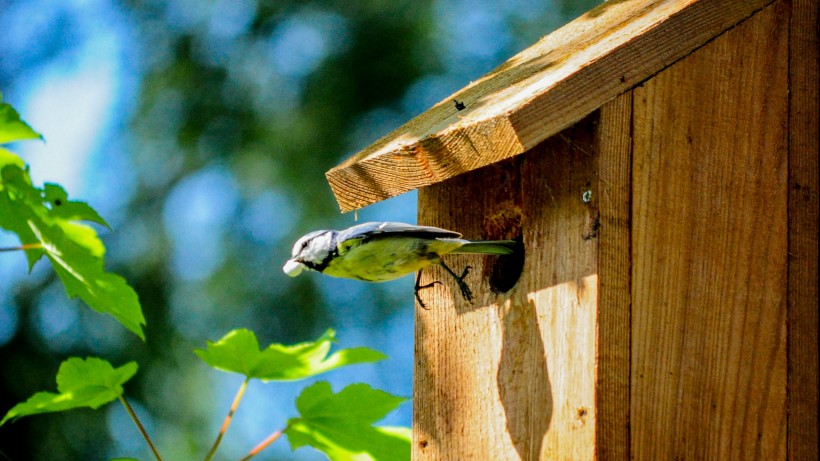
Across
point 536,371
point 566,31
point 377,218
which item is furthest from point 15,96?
point 536,371

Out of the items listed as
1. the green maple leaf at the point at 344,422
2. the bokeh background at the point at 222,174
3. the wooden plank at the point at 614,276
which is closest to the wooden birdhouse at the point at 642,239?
the wooden plank at the point at 614,276

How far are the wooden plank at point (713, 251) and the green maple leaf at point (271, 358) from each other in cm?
59

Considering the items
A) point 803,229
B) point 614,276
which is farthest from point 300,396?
point 803,229

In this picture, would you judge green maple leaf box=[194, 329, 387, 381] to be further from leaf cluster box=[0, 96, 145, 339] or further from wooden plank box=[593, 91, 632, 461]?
wooden plank box=[593, 91, 632, 461]

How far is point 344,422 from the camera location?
5.66 feet

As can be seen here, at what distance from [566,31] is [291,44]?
2999 mm

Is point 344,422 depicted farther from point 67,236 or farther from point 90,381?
point 67,236

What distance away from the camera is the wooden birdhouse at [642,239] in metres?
1.66

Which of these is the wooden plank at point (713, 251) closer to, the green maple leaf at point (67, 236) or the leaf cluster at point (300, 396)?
the leaf cluster at point (300, 396)

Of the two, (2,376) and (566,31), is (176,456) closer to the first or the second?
(2,376)

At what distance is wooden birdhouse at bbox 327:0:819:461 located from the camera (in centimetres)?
166

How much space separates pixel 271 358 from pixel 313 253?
2.63 feet

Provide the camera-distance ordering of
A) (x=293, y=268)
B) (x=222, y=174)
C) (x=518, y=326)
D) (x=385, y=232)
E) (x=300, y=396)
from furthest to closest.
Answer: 1. (x=222, y=174)
2. (x=293, y=268)
3. (x=385, y=232)
4. (x=518, y=326)
5. (x=300, y=396)

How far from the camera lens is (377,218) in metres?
4.71
